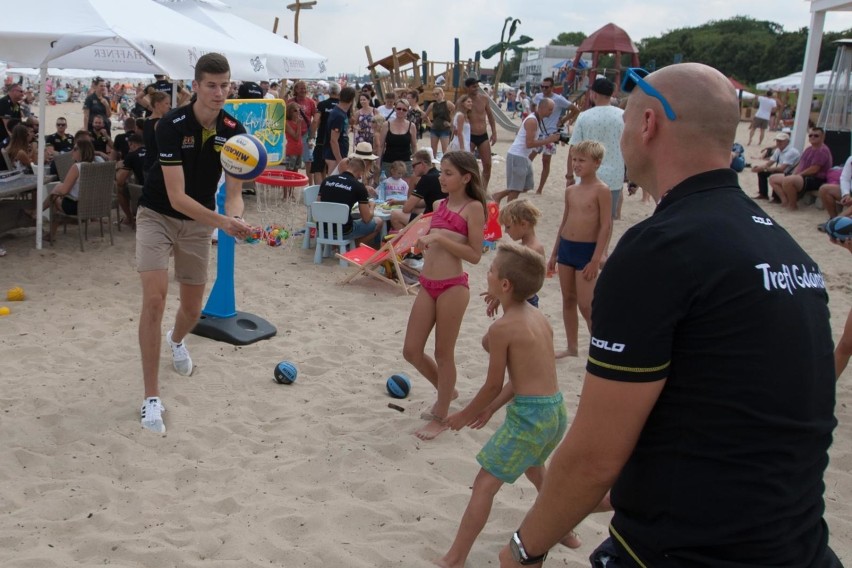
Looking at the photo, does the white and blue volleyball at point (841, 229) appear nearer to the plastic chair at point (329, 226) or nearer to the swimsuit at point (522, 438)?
the swimsuit at point (522, 438)

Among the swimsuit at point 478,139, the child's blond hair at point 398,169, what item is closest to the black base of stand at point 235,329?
the child's blond hair at point 398,169

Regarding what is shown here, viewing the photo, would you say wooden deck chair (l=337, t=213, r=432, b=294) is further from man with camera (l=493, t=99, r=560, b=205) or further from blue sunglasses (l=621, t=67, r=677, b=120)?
blue sunglasses (l=621, t=67, r=677, b=120)

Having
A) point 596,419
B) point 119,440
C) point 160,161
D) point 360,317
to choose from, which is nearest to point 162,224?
point 160,161

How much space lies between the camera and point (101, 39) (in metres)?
6.91

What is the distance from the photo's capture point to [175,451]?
3902mm

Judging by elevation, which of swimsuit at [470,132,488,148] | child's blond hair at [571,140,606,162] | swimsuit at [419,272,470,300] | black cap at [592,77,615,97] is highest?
black cap at [592,77,615,97]

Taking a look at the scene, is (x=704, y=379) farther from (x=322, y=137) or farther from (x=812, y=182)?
(x=812, y=182)

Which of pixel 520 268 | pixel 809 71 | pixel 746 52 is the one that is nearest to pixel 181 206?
pixel 520 268

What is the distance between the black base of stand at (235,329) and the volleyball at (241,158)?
1686 mm

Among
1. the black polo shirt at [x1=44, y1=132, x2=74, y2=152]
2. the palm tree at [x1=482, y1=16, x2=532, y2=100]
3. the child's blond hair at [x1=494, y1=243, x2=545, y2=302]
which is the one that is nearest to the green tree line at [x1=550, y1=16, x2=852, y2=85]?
the palm tree at [x1=482, y1=16, x2=532, y2=100]

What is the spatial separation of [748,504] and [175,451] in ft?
10.7

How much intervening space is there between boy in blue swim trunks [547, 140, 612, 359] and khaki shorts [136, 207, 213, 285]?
2.46 meters

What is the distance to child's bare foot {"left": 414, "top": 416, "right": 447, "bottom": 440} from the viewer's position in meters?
4.17

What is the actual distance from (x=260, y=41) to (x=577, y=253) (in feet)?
24.0
